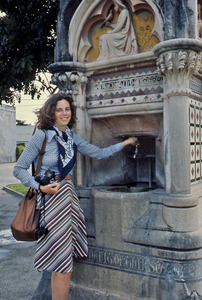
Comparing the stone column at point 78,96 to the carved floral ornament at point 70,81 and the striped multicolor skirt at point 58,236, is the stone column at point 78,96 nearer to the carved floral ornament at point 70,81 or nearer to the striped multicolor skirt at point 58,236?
the carved floral ornament at point 70,81

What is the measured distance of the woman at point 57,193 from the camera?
3.00 m

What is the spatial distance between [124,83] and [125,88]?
55 millimetres

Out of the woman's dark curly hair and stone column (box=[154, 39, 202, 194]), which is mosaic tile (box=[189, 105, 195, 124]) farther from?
the woman's dark curly hair

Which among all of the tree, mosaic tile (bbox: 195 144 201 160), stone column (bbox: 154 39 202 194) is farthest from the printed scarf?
the tree

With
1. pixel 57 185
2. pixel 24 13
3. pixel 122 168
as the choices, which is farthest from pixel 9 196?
pixel 57 185

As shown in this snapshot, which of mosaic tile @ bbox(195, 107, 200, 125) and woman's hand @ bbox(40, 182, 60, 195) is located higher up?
mosaic tile @ bbox(195, 107, 200, 125)

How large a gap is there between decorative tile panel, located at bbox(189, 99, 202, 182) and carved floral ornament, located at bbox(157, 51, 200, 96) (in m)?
0.32

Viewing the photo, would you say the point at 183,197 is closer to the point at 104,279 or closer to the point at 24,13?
the point at 104,279

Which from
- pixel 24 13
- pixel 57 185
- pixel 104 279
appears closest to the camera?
pixel 57 185

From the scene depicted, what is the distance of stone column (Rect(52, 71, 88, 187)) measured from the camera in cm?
377

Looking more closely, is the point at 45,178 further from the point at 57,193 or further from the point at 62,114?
the point at 62,114

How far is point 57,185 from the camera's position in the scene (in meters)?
2.92

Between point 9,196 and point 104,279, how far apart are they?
8.65 meters

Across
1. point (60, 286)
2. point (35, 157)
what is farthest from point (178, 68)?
point (60, 286)
